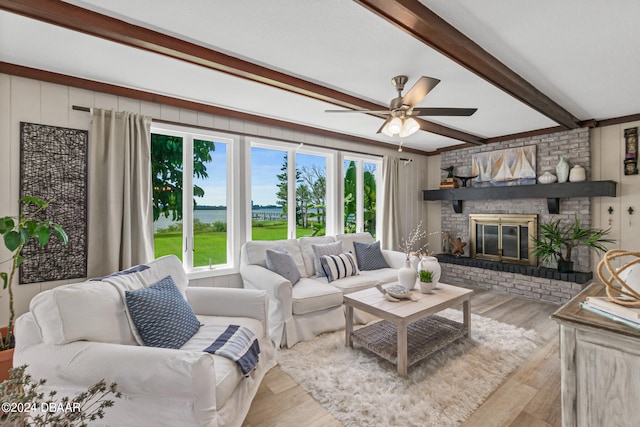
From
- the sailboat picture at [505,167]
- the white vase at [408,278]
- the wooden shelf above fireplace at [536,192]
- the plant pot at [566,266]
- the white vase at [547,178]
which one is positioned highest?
the sailboat picture at [505,167]

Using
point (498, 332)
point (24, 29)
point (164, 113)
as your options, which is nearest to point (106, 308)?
point (24, 29)

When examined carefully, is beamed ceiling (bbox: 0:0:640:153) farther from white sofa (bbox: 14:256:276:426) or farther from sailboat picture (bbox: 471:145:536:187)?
white sofa (bbox: 14:256:276:426)

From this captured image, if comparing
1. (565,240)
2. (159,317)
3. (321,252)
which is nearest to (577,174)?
(565,240)

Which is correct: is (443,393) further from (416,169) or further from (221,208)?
(416,169)

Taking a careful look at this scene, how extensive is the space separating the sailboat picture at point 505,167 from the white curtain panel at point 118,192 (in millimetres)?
4965

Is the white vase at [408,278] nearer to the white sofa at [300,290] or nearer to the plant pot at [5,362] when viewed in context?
the white sofa at [300,290]

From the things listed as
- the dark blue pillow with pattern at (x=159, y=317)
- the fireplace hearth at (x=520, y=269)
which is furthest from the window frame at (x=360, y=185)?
the dark blue pillow with pattern at (x=159, y=317)

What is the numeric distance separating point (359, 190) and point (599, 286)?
3.55 meters

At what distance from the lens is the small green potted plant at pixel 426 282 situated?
275 cm

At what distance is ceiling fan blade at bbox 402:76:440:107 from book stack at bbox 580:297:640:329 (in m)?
1.56

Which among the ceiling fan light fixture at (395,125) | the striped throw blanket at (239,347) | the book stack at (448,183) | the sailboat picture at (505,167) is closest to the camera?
the striped throw blanket at (239,347)

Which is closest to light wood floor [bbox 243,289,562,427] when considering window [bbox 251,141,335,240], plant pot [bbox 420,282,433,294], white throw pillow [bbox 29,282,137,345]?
plant pot [bbox 420,282,433,294]

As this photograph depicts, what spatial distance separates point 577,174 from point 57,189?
5.93 m

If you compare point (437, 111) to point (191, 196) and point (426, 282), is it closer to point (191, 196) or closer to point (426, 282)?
point (426, 282)
